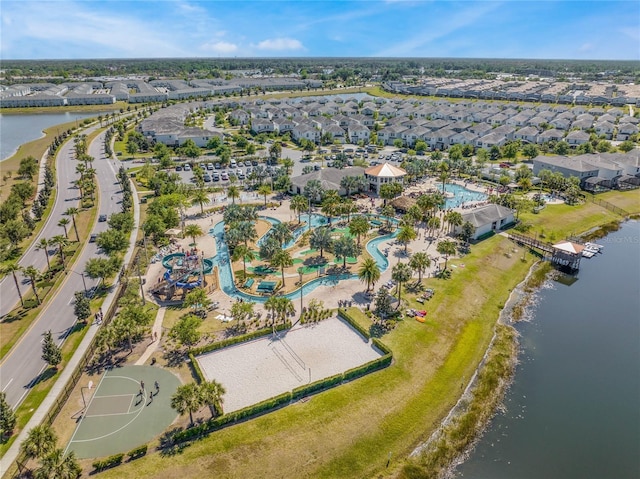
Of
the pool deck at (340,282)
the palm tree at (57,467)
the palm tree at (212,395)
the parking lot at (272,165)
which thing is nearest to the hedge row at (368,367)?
the pool deck at (340,282)

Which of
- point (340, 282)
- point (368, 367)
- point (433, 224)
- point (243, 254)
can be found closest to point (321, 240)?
point (340, 282)

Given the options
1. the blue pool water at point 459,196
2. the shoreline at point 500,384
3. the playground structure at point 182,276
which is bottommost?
the shoreline at point 500,384

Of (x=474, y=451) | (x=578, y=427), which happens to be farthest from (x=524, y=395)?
(x=474, y=451)

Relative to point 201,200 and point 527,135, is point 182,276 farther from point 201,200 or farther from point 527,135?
point 527,135

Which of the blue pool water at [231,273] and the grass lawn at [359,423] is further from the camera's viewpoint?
the blue pool water at [231,273]

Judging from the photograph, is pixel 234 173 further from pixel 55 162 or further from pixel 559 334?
pixel 559 334

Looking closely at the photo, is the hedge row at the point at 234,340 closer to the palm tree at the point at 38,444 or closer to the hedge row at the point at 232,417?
the hedge row at the point at 232,417
